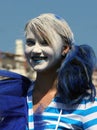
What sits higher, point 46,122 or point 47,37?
point 47,37

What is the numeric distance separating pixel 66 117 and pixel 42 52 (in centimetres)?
33

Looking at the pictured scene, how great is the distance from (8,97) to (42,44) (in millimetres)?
302

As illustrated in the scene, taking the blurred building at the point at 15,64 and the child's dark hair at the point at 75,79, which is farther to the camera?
the blurred building at the point at 15,64

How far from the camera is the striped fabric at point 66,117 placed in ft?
10.6

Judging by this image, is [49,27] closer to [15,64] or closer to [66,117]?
[66,117]

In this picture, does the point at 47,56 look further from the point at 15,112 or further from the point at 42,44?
the point at 15,112

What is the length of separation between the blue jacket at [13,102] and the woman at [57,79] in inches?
1.3

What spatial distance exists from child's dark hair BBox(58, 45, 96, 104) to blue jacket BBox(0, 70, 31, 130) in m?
0.20

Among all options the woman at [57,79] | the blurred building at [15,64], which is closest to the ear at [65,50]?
the woman at [57,79]

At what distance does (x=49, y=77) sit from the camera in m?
3.34

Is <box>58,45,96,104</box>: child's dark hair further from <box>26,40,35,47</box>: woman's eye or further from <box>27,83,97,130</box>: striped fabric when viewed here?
<box>26,40,35,47</box>: woman's eye

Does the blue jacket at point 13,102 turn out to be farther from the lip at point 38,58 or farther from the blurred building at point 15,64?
the blurred building at point 15,64

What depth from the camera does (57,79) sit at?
333 centimetres

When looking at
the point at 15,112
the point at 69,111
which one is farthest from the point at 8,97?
the point at 69,111
